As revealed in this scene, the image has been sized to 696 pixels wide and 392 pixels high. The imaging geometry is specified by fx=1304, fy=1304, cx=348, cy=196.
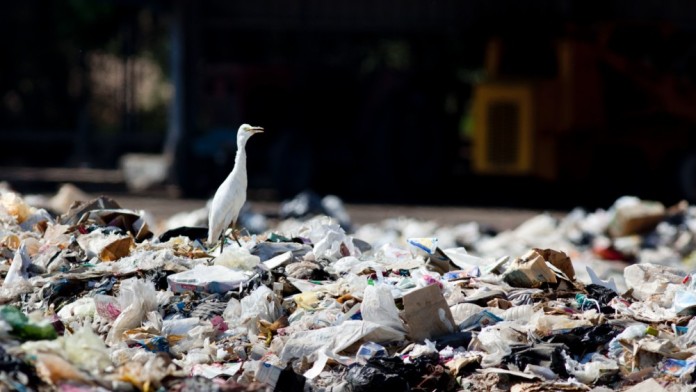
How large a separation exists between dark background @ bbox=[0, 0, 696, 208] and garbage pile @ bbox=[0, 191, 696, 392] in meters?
9.24

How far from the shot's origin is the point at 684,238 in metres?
12.0

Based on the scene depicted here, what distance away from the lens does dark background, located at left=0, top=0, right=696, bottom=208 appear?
53.5ft

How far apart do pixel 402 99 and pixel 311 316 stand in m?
11.0

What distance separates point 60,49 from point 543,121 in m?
9.28

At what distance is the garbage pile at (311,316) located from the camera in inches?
219

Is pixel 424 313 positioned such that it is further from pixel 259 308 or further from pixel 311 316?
pixel 259 308

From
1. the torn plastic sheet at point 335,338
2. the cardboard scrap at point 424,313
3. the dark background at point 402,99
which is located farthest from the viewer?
the dark background at point 402,99

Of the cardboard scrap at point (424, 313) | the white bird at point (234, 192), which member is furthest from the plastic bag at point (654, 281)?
the white bird at point (234, 192)

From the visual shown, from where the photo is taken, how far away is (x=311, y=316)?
624cm

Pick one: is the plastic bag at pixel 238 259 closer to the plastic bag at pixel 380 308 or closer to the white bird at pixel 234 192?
the white bird at pixel 234 192

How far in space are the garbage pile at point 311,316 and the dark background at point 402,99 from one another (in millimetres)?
9235

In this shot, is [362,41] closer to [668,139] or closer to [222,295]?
[668,139]

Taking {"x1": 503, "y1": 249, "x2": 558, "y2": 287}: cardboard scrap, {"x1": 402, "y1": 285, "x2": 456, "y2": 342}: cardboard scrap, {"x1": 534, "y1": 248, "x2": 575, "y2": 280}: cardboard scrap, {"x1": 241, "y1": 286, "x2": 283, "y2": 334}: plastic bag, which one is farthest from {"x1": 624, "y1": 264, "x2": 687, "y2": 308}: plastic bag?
{"x1": 241, "y1": 286, "x2": 283, "y2": 334}: plastic bag

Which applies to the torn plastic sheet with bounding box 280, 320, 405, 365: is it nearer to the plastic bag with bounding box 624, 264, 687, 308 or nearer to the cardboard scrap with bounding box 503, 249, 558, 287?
the cardboard scrap with bounding box 503, 249, 558, 287
